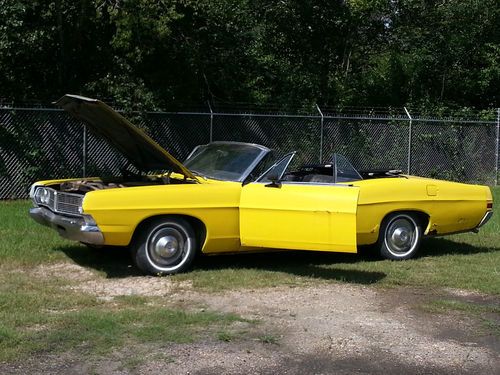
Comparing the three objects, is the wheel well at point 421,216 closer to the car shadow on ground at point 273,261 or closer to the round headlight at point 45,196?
the car shadow on ground at point 273,261

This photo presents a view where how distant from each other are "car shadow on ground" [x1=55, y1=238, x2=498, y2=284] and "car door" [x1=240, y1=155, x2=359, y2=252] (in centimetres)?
55

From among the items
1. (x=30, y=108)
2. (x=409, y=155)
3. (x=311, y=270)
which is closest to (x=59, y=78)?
(x=30, y=108)

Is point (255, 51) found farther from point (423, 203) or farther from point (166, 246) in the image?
point (166, 246)

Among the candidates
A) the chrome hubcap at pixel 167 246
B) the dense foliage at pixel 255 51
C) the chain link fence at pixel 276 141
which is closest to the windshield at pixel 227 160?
the chrome hubcap at pixel 167 246

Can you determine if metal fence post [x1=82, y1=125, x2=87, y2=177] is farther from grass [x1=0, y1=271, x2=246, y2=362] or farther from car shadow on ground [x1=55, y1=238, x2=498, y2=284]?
grass [x1=0, y1=271, x2=246, y2=362]

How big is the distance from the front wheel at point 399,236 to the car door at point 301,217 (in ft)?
3.98

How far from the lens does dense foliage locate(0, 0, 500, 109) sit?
14.0 meters

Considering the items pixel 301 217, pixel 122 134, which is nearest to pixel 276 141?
pixel 122 134

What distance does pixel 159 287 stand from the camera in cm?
630

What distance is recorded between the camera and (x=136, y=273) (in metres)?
6.83

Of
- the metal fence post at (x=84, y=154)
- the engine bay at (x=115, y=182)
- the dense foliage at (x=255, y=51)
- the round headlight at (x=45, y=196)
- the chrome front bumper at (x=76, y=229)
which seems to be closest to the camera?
the chrome front bumper at (x=76, y=229)

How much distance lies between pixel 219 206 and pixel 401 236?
7.88 ft

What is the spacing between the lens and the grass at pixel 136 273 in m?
4.86

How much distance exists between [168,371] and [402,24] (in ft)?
63.1
